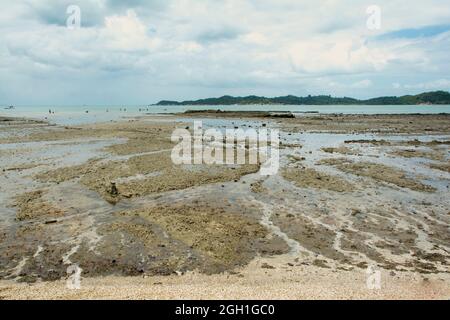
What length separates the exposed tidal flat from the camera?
1127 cm

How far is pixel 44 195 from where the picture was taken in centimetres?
2094

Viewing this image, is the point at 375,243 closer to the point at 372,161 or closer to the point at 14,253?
the point at 14,253

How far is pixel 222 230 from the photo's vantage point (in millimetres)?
15688

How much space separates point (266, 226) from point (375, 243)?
4.32 m

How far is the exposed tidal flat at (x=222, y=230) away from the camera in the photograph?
37.0 feet

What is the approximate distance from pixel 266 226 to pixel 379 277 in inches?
224

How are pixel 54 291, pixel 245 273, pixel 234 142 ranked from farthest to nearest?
pixel 234 142, pixel 245 273, pixel 54 291
